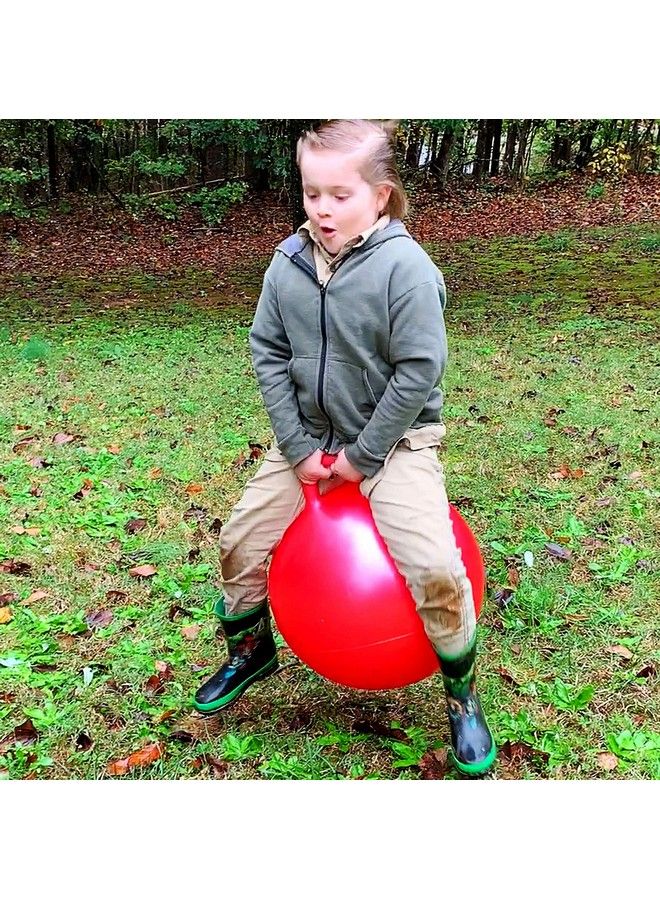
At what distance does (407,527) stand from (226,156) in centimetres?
1451

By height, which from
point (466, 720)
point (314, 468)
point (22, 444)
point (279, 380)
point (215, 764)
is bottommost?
point (22, 444)

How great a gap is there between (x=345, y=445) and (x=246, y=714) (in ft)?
4.20

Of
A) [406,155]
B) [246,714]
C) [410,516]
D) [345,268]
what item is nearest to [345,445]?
[410,516]

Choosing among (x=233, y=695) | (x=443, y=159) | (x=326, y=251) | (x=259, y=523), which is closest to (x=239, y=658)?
(x=233, y=695)

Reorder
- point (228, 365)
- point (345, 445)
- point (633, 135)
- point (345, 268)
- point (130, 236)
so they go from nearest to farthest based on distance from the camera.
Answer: point (345, 268), point (345, 445), point (228, 365), point (130, 236), point (633, 135)

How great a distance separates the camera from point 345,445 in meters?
3.13

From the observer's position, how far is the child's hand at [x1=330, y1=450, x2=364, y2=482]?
9.95 ft

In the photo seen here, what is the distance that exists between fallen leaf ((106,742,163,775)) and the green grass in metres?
0.03

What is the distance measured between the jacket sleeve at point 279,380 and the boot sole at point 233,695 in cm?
101

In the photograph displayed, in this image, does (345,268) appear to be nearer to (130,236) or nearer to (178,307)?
(178,307)

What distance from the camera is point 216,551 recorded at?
481 centimetres

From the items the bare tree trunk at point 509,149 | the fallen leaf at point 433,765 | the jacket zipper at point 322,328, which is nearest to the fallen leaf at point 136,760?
the fallen leaf at point 433,765

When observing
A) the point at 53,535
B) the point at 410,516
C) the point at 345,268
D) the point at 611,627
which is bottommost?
the point at 53,535

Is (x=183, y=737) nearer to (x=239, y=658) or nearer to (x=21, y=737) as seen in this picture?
(x=239, y=658)
